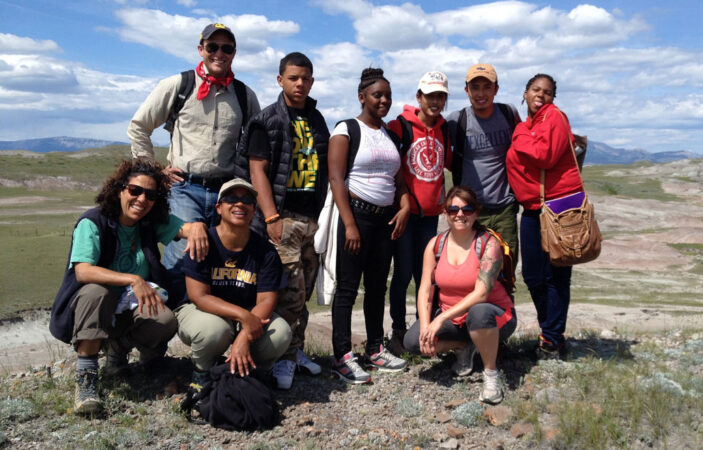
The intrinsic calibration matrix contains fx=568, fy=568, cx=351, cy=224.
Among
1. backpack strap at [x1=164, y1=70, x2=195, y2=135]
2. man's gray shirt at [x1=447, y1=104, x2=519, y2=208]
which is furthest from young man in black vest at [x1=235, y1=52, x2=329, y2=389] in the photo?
man's gray shirt at [x1=447, y1=104, x2=519, y2=208]

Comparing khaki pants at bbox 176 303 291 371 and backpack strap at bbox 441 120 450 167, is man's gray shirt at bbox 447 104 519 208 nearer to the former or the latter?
backpack strap at bbox 441 120 450 167

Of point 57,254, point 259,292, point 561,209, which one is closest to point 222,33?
point 259,292

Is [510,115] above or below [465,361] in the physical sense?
above

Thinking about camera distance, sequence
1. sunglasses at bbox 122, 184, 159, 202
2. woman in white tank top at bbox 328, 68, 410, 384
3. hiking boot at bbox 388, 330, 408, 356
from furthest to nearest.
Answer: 1. hiking boot at bbox 388, 330, 408, 356
2. woman in white tank top at bbox 328, 68, 410, 384
3. sunglasses at bbox 122, 184, 159, 202

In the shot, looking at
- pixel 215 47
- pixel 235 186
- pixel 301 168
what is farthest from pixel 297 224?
pixel 215 47

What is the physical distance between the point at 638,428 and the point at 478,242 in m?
1.94

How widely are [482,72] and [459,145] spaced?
2.44ft

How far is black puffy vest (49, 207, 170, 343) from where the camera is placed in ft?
15.3

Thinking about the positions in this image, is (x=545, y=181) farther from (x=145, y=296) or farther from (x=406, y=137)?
(x=145, y=296)

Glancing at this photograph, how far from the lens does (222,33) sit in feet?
17.7

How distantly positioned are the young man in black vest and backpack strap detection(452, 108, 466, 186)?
138cm

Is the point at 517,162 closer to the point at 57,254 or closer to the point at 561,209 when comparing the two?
the point at 561,209

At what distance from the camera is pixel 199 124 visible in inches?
215

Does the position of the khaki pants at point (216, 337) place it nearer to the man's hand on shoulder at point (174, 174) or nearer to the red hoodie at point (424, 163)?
the man's hand on shoulder at point (174, 174)
